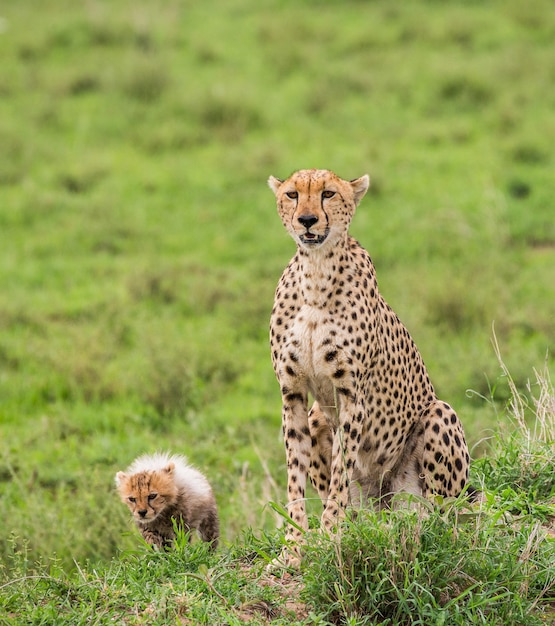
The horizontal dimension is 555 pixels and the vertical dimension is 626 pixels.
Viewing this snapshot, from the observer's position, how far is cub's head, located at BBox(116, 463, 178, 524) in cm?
374

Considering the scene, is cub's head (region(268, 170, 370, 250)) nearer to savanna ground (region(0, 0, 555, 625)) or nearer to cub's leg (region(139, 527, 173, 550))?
savanna ground (region(0, 0, 555, 625))

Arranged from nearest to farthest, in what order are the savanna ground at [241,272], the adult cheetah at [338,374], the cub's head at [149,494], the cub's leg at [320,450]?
the savanna ground at [241,272], the adult cheetah at [338,374], the cub's leg at [320,450], the cub's head at [149,494]

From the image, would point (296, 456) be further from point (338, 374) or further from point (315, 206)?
point (315, 206)

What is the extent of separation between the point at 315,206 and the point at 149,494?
1255 millimetres

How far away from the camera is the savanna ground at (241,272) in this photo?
305cm

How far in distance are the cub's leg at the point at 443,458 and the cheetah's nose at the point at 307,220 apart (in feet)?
2.84

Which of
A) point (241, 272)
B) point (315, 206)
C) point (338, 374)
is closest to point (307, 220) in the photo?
point (315, 206)

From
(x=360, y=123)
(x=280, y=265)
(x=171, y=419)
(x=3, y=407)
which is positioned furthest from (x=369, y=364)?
(x=360, y=123)

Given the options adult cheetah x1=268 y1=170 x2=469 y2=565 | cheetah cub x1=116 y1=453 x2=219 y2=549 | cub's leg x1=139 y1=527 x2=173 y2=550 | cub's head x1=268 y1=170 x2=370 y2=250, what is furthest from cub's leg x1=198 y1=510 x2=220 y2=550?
cub's head x1=268 y1=170 x2=370 y2=250

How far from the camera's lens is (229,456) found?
539 cm

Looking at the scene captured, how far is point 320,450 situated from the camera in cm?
352

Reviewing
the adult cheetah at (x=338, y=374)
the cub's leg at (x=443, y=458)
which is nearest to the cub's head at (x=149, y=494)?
the adult cheetah at (x=338, y=374)

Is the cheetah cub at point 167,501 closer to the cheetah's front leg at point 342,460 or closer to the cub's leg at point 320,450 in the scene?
the cub's leg at point 320,450

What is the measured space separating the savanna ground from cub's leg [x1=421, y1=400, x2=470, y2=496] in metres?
0.14
